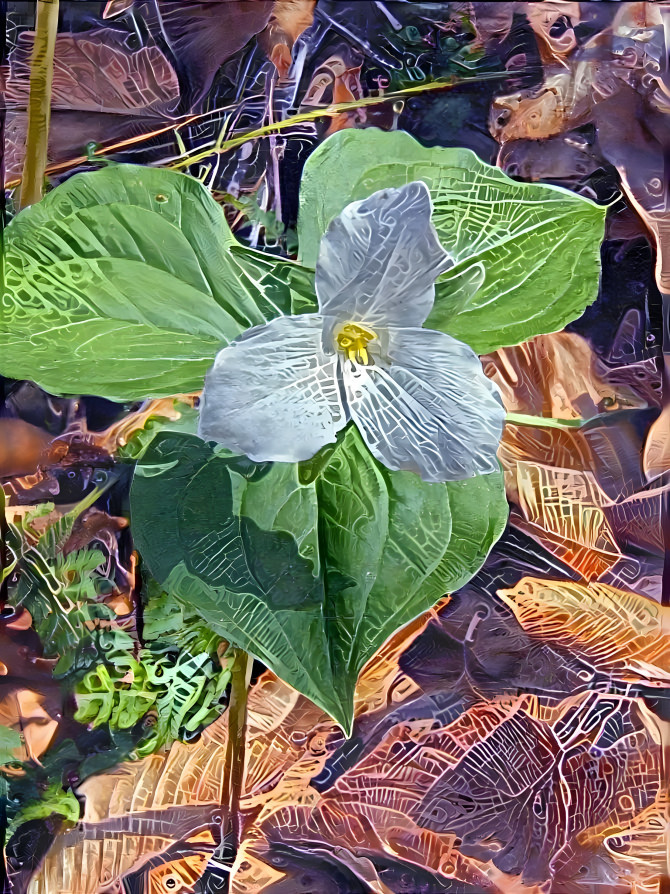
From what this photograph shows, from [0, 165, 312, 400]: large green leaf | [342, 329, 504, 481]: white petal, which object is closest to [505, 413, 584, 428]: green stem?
[342, 329, 504, 481]: white petal

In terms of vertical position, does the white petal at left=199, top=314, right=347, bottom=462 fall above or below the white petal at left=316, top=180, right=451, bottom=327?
below

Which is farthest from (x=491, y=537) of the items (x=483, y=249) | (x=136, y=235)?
(x=136, y=235)

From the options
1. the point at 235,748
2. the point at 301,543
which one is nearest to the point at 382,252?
the point at 301,543

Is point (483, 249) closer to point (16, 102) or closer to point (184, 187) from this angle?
point (184, 187)

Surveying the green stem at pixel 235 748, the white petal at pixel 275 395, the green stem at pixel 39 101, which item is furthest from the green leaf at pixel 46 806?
the green stem at pixel 39 101

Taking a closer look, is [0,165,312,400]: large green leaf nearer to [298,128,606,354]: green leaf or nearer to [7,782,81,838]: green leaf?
[298,128,606,354]: green leaf

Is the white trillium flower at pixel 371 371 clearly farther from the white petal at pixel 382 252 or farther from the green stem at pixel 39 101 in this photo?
the green stem at pixel 39 101
